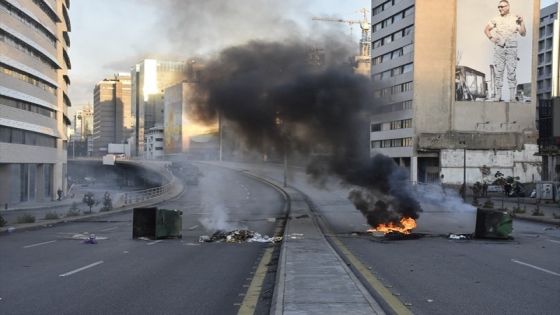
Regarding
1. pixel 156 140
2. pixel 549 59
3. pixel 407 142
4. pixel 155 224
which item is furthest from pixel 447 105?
pixel 155 224

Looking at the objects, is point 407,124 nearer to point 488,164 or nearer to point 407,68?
point 407,68

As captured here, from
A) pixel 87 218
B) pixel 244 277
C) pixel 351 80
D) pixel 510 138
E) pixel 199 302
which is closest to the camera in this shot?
pixel 199 302

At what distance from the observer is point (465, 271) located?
11.4 meters

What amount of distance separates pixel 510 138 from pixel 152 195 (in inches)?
2215

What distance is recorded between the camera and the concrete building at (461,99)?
265ft

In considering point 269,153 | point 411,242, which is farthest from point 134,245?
point 269,153

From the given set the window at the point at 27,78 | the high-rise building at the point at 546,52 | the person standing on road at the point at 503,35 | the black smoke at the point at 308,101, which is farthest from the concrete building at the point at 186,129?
the high-rise building at the point at 546,52

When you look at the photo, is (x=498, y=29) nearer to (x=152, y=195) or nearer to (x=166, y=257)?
(x=152, y=195)

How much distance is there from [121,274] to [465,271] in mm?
6888

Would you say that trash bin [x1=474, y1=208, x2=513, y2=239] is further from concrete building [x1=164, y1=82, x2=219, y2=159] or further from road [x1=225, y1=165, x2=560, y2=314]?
concrete building [x1=164, y1=82, x2=219, y2=159]

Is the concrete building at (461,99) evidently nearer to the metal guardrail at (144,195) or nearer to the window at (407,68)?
the window at (407,68)

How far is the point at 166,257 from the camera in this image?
13.7 metres

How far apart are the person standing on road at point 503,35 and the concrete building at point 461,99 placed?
1.71 ft

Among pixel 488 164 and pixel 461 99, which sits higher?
pixel 461 99
